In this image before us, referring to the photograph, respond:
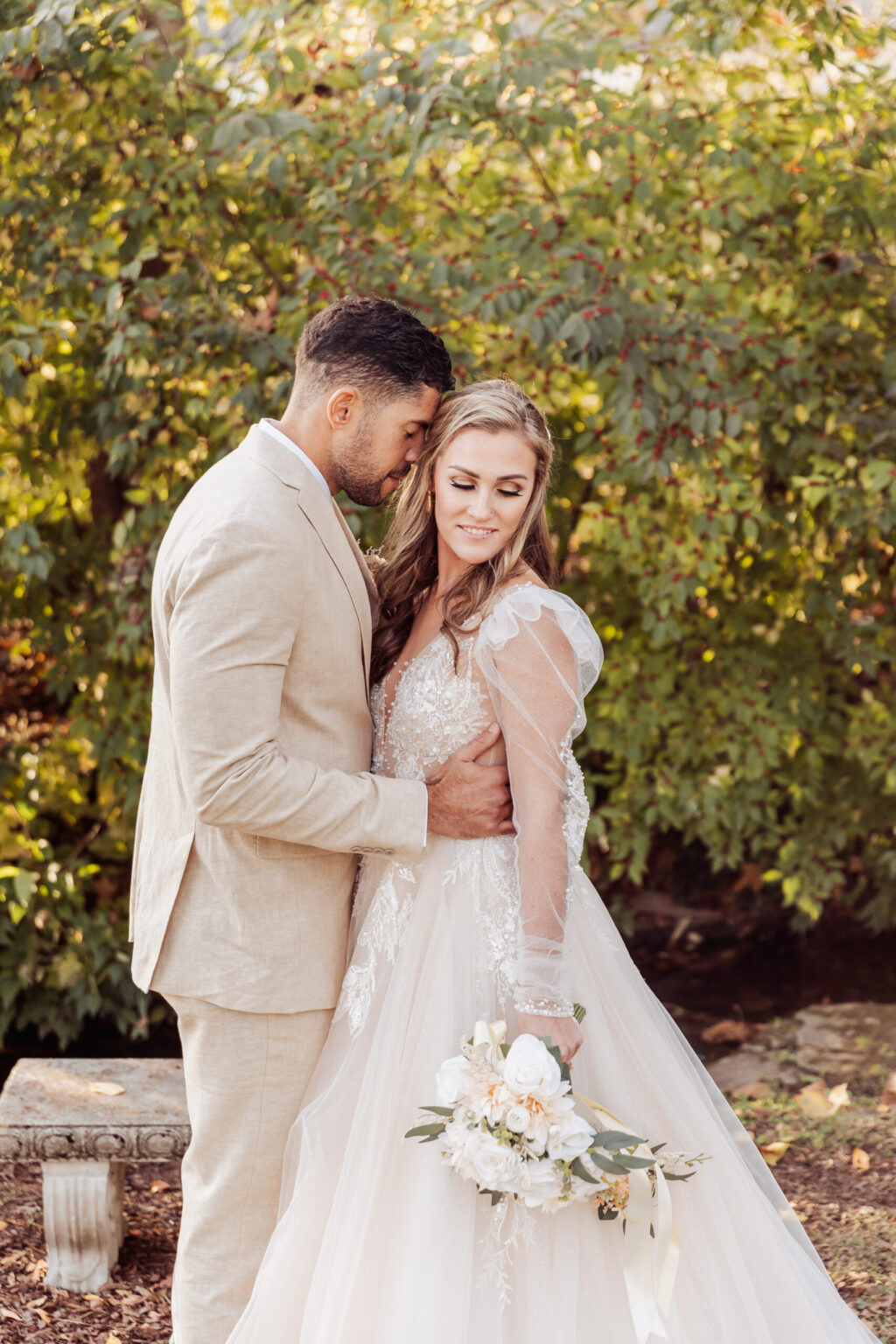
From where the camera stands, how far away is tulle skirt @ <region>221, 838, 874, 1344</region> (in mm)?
2088

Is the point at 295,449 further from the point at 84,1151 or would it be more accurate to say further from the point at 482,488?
the point at 84,1151

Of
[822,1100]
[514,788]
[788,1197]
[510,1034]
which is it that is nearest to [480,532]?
[514,788]

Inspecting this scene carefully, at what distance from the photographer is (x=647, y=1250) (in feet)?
7.01

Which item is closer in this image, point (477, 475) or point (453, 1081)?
point (453, 1081)

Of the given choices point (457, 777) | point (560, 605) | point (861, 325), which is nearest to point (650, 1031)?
point (457, 777)

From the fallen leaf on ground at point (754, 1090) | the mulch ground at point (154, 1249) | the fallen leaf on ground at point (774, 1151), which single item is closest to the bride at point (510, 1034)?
the mulch ground at point (154, 1249)

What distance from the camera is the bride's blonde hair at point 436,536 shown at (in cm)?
242

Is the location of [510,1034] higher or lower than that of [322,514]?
lower

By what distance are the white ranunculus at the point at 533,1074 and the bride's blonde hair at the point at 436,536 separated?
2.48 ft

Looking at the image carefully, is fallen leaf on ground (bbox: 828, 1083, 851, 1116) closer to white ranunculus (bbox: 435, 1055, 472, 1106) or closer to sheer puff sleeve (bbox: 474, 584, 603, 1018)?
sheer puff sleeve (bbox: 474, 584, 603, 1018)

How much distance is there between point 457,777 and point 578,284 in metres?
1.78

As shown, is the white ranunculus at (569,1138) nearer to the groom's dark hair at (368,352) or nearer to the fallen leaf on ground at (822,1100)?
the groom's dark hair at (368,352)

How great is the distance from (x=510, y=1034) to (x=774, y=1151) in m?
2.03

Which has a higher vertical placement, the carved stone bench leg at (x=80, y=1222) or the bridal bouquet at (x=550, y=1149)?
the bridal bouquet at (x=550, y=1149)
